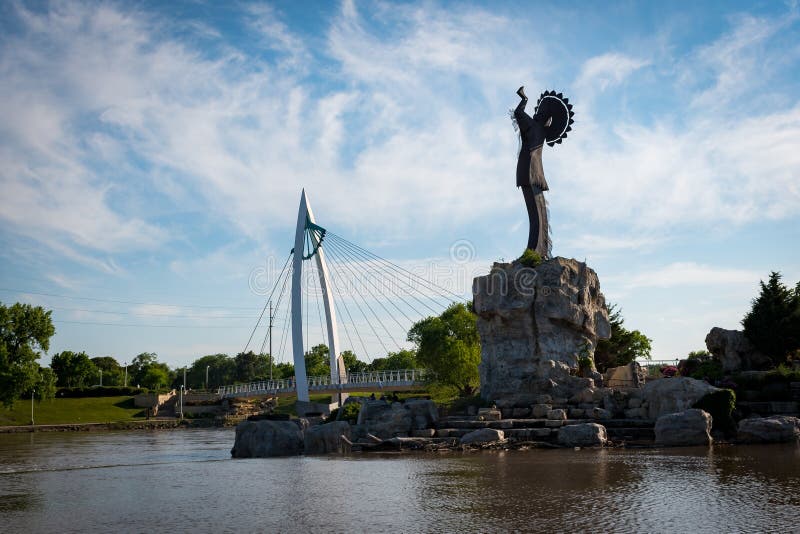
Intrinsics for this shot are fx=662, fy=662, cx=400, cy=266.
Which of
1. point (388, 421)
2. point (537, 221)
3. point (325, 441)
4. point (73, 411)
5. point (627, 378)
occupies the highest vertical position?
point (537, 221)

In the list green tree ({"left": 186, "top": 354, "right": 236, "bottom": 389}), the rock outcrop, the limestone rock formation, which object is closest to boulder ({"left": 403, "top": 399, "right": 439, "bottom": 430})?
the rock outcrop

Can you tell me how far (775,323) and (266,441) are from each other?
2084 cm

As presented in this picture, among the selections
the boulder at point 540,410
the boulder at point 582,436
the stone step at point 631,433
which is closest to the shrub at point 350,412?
the boulder at point 540,410

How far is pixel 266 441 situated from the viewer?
21.5m

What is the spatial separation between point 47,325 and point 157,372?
4820 cm

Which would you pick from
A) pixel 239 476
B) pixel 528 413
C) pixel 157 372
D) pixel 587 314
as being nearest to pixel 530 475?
pixel 239 476

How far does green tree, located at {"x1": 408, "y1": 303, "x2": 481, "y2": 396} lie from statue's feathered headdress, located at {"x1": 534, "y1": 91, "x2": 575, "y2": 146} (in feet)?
44.2

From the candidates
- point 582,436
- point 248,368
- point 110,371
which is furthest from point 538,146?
point 110,371

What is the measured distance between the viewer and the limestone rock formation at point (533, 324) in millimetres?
26891

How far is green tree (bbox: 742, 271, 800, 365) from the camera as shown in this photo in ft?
89.1

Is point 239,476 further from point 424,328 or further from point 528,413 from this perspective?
point 424,328

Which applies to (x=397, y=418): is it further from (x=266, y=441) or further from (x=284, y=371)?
(x=284, y=371)

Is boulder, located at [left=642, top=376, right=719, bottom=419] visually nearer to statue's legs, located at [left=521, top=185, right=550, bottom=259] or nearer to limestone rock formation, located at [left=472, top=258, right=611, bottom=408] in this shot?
limestone rock formation, located at [left=472, top=258, right=611, bottom=408]

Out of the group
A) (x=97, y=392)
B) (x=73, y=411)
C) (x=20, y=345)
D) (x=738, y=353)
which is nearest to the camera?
(x=738, y=353)
